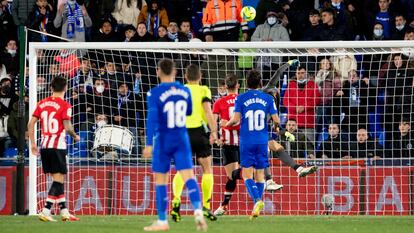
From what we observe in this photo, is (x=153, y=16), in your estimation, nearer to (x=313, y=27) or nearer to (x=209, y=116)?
(x=313, y=27)

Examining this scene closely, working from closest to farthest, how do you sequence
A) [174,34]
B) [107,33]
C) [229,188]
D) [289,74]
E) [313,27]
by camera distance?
[229,188] → [289,74] → [313,27] → [174,34] → [107,33]

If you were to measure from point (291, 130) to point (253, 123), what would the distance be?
12.5 feet

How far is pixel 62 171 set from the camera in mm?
15750

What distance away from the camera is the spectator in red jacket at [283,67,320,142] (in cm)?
2030

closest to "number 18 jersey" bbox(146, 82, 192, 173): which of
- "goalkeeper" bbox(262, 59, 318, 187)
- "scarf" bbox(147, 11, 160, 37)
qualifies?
"goalkeeper" bbox(262, 59, 318, 187)

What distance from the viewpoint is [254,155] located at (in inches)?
641

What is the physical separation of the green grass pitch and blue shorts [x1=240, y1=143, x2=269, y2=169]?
0.78 meters

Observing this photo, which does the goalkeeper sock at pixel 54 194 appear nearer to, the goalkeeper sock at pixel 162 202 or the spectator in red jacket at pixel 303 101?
the goalkeeper sock at pixel 162 202

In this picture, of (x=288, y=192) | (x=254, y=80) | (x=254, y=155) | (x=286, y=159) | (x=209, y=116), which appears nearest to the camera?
(x=209, y=116)

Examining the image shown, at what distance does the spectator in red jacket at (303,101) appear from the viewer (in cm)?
2030

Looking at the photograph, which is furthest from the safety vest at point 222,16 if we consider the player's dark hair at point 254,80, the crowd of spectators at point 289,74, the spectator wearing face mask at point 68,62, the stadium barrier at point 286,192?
the player's dark hair at point 254,80

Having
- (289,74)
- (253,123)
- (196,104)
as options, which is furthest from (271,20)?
(196,104)

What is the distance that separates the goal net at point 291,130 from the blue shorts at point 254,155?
253 cm

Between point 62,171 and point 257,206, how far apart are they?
271 centimetres
